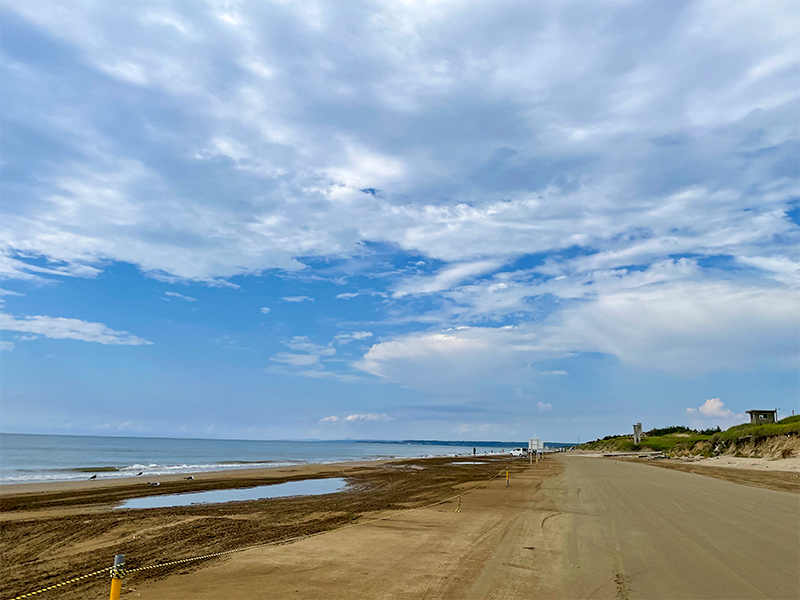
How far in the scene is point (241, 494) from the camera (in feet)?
90.1

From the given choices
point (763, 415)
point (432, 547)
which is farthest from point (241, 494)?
point (763, 415)

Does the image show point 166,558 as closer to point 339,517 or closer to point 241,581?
point 241,581

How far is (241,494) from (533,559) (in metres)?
21.1

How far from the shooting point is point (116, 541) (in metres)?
13.6

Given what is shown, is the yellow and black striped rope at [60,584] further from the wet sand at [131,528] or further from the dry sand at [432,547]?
the dry sand at [432,547]

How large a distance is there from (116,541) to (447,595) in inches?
411

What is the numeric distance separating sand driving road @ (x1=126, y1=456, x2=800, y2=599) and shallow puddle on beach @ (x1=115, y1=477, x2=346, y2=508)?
12120 mm

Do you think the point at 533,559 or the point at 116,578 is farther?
the point at 533,559

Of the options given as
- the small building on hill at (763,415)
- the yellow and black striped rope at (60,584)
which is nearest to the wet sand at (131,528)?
the yellow and black striped rope at (60,584)

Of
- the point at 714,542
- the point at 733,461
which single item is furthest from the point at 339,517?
the point at 733,461

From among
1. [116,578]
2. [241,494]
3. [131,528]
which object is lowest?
[241,494]

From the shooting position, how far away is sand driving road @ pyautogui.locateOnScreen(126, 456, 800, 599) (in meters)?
8.97

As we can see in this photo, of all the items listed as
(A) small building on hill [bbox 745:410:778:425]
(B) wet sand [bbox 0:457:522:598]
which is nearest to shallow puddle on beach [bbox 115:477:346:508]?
(B) wet sand [bbox 0:457:522:598]

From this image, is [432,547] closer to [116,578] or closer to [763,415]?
[116,578]
